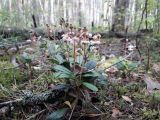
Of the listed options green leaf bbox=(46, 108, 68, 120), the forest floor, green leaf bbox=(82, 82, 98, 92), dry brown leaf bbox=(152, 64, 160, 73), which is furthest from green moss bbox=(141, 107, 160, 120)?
dry brown leaf bbox=(152, 64, 160, 73)

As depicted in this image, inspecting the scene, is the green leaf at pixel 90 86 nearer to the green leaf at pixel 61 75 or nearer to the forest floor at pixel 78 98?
the forest floor at pixel 78 98

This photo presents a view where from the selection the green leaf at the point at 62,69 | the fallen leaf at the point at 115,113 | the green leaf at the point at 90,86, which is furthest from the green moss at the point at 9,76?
the fallen leaf at the point at 115,113

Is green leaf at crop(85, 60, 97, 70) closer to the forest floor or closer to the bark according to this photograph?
the forest floor

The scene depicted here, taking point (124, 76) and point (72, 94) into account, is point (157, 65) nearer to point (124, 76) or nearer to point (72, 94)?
point (124, 76)

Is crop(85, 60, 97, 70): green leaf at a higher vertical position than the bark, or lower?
lower

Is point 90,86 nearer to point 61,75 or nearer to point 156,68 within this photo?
point 61,75

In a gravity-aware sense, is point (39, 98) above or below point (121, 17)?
below

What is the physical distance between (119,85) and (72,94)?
2.15ft

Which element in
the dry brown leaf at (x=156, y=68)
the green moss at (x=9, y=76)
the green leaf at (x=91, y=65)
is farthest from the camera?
the dry brown leaf at (x=156, y=68)

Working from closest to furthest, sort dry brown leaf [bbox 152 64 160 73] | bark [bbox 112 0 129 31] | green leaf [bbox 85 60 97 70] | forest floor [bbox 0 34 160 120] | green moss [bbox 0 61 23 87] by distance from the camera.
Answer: forest floor [bbox 0 34 160 120]
green leaf [bbox 85 60 97 70]
green moss [bbox 0 61 23 87]
dry brown leaf [bbox 152 64 160 73]
bark [bbox 112 0 129 31]

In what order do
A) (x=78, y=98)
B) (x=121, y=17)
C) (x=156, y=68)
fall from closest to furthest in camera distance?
(x=78, y=98) → (x=156, y=68) → (x=121, y=17)

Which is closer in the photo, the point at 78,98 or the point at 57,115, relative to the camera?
the point at 57,115

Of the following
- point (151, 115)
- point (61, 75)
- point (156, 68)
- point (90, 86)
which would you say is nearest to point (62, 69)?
point (61, 75)

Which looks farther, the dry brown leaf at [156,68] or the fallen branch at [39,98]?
the dry brown leaf at [156,68]
